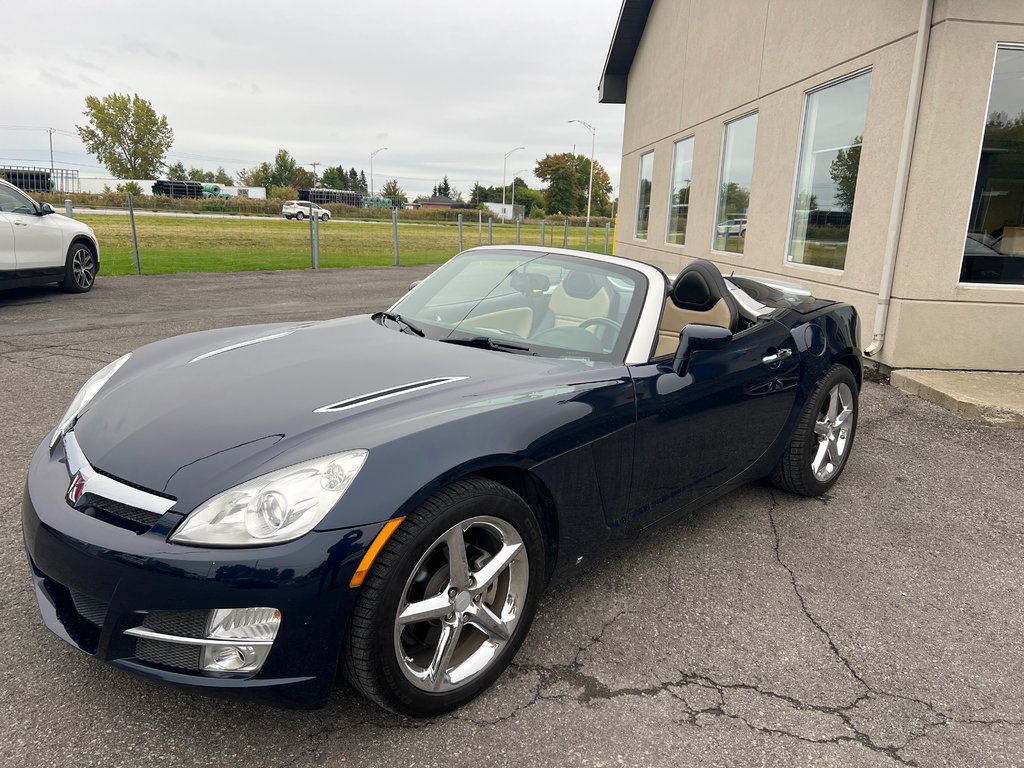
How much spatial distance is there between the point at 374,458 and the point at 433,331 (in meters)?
1.33

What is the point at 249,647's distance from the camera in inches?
73.9

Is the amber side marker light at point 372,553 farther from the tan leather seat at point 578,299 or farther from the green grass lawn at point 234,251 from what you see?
the green grass lawn at point 234,251

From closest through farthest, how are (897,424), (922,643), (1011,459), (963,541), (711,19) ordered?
Result: (922,643) → (963,541) → (1011,459) → (897,424) → (711,19)

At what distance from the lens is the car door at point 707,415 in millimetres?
2850

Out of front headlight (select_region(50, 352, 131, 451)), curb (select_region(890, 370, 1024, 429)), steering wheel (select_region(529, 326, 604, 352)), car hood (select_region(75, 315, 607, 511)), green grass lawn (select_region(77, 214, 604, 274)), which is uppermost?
steering wheel (select_region(529, 326, 604, 352))

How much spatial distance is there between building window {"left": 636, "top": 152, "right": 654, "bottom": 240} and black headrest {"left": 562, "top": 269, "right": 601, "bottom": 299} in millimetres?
12722

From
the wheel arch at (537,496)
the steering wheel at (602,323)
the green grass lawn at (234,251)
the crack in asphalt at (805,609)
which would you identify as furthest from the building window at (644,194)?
the wheel arch at (537,496)

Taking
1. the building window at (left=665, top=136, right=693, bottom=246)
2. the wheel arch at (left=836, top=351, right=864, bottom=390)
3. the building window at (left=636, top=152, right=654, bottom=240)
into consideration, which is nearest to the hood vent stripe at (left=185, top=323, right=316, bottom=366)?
the wheel arch at (left=836, top=351, right=864, bottom=390)

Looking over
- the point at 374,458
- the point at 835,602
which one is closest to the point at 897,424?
the point at 835,602

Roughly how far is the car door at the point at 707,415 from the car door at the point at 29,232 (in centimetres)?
981

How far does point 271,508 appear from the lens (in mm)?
1922

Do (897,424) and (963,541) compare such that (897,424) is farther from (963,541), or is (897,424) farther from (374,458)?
(374,458)

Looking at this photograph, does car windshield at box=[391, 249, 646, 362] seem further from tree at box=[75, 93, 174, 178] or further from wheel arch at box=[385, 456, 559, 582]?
tree at box=[75, 93, 174, 178]

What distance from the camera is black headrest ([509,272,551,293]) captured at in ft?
11.2
